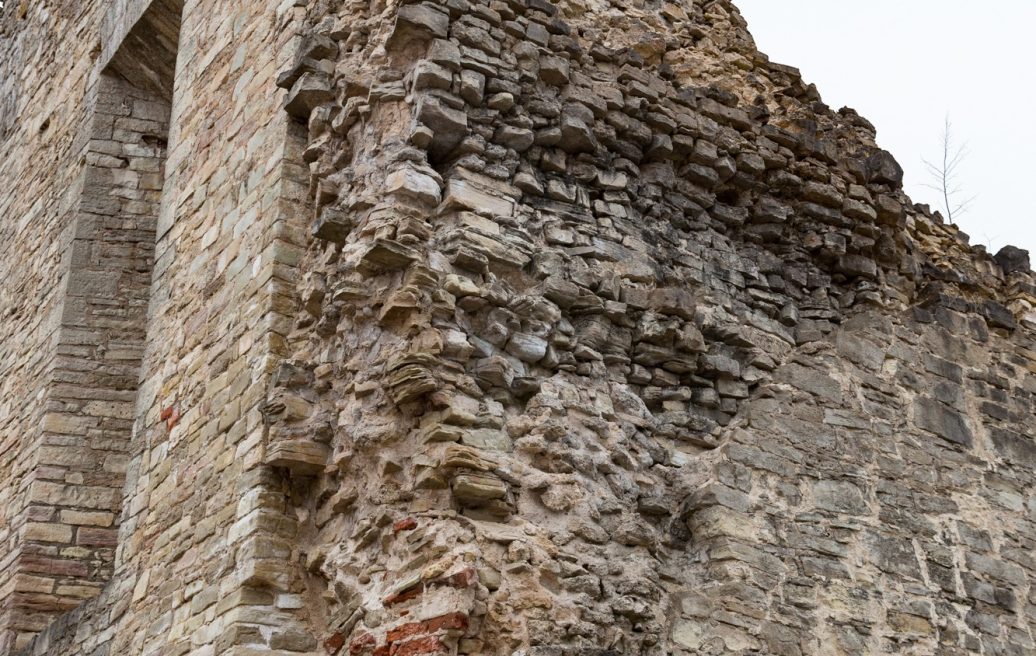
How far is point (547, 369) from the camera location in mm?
5219

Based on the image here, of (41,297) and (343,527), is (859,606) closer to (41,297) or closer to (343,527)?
(343,527)

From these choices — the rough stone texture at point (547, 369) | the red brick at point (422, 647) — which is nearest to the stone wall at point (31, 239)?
the rough stone texture at point (547, 369)

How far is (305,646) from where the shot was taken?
4965 millimetres

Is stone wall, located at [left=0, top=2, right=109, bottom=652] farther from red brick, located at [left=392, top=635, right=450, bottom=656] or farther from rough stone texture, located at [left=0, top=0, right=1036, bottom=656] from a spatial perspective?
red brick, located at [left=392, top=635, right=450, bottom=656]

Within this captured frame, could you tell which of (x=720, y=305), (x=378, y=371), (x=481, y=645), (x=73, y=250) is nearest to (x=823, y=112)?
(x=720, y=305)

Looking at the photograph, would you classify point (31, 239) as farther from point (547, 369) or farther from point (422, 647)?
point (422, 647)

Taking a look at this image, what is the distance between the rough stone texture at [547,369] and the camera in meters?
4.85

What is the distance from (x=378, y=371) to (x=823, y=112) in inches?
121

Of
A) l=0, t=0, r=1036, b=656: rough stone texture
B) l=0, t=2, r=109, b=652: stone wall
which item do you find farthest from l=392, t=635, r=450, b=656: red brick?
l=0, t=2, r=109, b=652: stone wall

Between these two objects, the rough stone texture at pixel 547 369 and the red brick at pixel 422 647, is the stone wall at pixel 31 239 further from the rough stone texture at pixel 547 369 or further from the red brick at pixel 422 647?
the red brick at pixel 422 647

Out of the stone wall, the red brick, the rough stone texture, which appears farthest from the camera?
the stone wall

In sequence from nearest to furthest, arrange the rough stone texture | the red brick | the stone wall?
the red brick, the rough stone texture, the stone wall

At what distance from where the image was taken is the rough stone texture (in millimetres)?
4848

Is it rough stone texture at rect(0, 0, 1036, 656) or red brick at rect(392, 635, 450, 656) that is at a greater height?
rough stone texture at rect(0, 0, 1036, 656)
